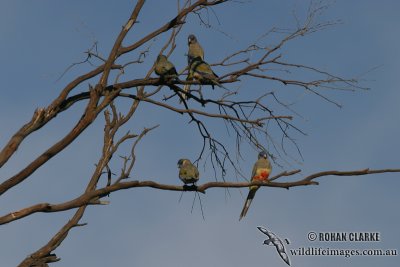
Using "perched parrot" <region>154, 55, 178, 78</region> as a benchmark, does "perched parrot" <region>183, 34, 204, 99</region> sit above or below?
above

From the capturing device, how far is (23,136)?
6719 mm

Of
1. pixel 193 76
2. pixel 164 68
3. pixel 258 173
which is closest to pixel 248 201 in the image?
pixel 258 173

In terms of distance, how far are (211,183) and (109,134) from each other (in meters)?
2.25

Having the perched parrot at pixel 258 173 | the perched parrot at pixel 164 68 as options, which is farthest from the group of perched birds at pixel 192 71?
the perched parrot at pixel 258 173

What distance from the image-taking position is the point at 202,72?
293 inches

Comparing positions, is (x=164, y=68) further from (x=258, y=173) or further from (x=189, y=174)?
(x=258, y=173)

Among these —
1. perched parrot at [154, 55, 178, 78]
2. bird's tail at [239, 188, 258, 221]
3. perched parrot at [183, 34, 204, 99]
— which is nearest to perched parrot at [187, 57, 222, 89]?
perched parrot at [154, 55, 178, 78]

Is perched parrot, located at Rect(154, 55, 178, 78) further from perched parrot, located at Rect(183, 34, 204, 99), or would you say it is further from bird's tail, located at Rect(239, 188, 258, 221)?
bird's tail, located at Rect(239, 188, 258, 221)

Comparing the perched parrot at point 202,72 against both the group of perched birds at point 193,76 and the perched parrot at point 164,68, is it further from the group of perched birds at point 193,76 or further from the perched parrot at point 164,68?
the perched parrot at point 164,68

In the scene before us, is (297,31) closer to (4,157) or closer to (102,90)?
(102,90)

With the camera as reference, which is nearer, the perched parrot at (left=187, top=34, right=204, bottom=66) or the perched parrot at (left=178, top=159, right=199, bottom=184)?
the perched parrot at (left=178, top=159, right=199, bottom=184)

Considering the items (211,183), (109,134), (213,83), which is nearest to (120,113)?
(109,134)

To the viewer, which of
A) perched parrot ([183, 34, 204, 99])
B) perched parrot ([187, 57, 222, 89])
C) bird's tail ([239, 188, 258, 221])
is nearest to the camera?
perched parrot ([187, 57, 222, 89])

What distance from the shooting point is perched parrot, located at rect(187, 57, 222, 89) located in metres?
7.12
